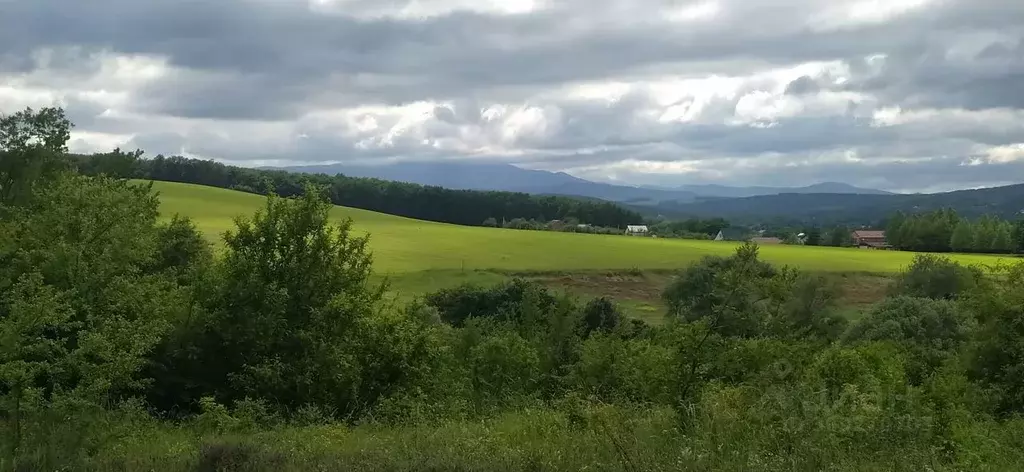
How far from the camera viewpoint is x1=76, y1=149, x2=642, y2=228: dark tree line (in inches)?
4941

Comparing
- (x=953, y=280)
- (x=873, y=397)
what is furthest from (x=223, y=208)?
(x=873, y=397)

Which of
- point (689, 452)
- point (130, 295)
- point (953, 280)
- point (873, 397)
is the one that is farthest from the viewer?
point (953, 280)

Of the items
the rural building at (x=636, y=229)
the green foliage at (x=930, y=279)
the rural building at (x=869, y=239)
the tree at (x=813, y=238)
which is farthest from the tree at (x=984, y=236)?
the green foliage at (x=930, y=279)

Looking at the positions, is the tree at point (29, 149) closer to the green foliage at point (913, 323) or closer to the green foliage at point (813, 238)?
the green foliage at point (913, 323)

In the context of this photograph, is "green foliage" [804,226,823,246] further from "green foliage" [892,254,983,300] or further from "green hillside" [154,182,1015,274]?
"green foliage" [892,254,983,300]

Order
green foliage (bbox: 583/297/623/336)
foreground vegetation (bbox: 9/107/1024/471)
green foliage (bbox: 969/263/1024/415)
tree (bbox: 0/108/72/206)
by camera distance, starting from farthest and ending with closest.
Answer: green foliage (bbox: 583/297/623/336) < tree (bbox: 0/108/72/206) < green foliage (bbox: 969/263/1024/415) < foreground vegetation (bbox: 9/107/1024/471)

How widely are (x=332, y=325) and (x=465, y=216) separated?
109m

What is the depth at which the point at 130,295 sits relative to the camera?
609 inches

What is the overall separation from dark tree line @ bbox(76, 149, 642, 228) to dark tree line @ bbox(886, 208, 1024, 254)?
42.3m

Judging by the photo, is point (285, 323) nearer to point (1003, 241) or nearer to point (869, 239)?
point (1003, 241)

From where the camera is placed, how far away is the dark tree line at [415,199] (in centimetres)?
12550

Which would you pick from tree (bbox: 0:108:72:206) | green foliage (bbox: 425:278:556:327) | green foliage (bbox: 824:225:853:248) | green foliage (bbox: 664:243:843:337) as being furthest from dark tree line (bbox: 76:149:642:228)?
green foliage (bbox: 664:243:843:337)

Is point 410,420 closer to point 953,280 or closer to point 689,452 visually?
point 689,452

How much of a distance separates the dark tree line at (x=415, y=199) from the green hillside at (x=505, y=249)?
64.1 feet
